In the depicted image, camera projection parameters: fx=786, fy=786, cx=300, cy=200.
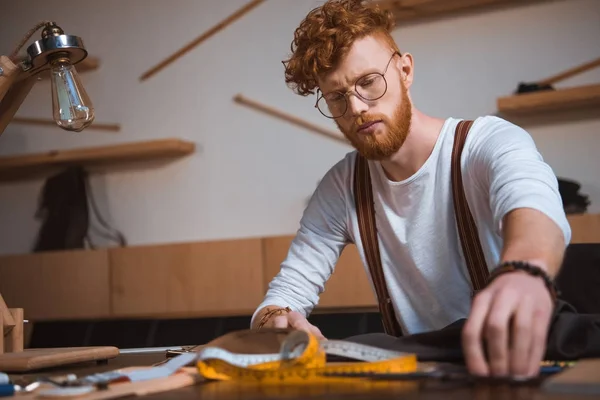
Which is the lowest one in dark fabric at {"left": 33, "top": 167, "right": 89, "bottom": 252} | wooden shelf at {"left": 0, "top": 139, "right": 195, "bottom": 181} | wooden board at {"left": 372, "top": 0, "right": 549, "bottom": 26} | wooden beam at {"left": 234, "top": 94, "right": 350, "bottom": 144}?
dark fabric at {"left": 33, "top": 167, "right": 89, "bottom": 252}

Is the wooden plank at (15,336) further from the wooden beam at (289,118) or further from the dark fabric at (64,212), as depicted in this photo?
the dark fabric at (64,212)

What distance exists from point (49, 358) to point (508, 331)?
2.76ft

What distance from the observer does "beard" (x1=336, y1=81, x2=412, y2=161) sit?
1.71m

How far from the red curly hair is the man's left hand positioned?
2.97 feet

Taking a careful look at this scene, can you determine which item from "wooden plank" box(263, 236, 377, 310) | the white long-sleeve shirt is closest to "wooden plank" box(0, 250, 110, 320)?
"wooden plank" box(263, 236, 377, 310)

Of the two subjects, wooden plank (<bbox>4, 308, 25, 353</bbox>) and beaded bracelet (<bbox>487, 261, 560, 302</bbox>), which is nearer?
beaded bracelet (<bbox>487, 261, 560, 302</bbox>)

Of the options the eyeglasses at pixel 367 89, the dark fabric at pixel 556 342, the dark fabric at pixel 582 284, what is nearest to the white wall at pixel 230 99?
the dark fabric at pixel 582 284

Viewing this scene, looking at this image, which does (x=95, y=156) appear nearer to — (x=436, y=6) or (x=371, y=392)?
(x=436, y=6)

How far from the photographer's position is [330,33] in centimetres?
170

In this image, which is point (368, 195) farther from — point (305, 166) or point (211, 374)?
point (305, 166)

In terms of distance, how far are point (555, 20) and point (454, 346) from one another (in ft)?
8.06

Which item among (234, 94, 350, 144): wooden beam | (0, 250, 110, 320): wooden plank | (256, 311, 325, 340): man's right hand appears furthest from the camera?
(0, 250, 110, 320): wooden plank

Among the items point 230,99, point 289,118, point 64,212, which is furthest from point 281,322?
point 64,212

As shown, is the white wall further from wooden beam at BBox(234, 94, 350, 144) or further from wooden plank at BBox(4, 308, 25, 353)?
wooden plank at BBox(4, 308, 25, 353)
